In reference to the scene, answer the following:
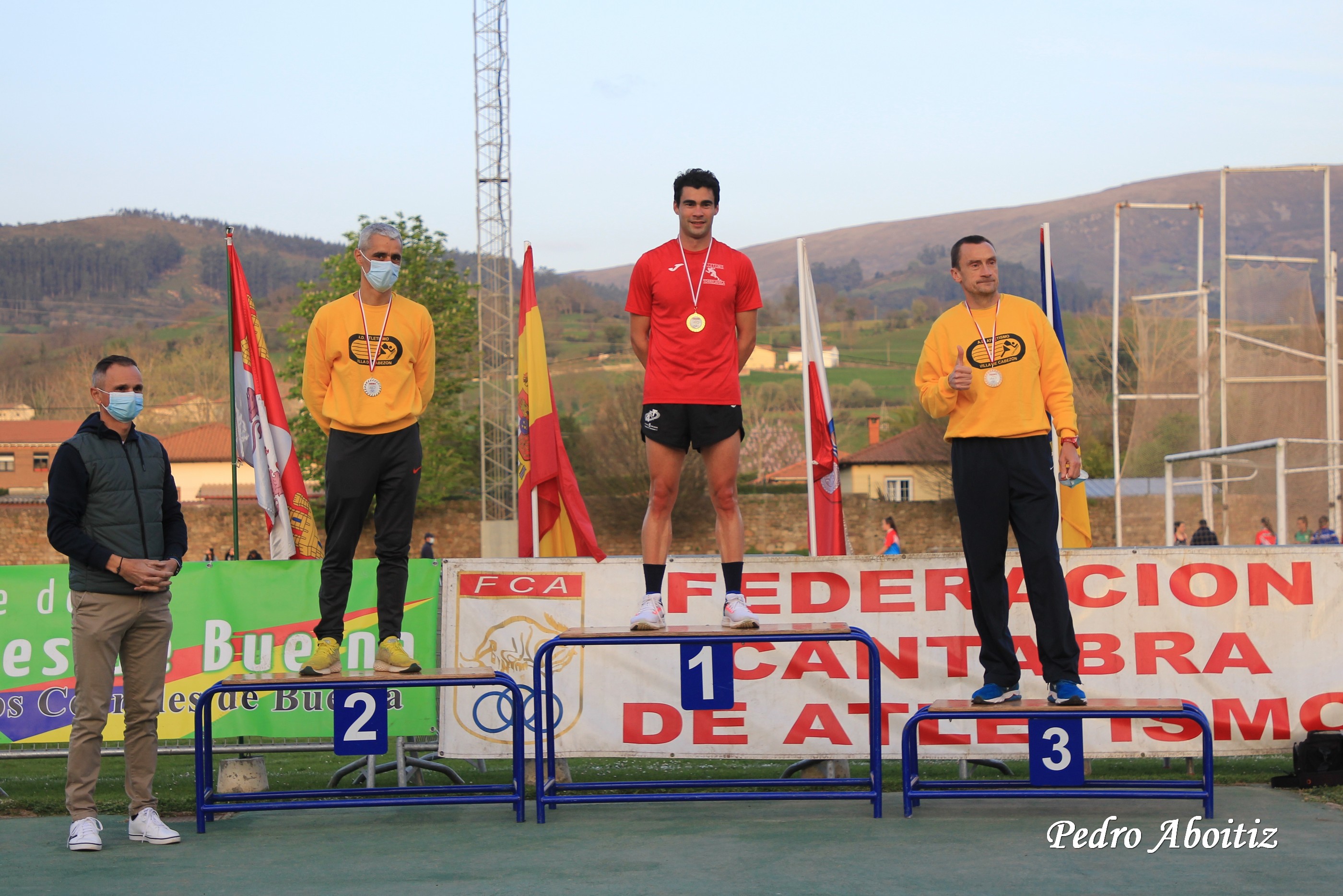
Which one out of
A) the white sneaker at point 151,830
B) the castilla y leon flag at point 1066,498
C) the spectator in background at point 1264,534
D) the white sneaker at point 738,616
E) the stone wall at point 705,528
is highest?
the castilla y leon flag at point 1066,498

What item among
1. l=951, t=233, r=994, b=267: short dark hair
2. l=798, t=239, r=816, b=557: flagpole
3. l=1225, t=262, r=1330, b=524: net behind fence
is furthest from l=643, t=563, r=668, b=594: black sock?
l=1225, t=262, r=1330, b=524: net behind fence

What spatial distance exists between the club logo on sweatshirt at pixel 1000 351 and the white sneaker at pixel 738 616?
1.49 m

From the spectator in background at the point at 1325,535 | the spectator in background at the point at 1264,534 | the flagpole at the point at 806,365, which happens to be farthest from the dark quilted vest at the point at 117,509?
the spectator in background at the point at 1264,534

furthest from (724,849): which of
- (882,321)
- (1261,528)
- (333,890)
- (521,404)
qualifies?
(882,321)

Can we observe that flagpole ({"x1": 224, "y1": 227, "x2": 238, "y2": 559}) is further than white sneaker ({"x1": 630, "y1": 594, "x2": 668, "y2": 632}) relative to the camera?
Yes

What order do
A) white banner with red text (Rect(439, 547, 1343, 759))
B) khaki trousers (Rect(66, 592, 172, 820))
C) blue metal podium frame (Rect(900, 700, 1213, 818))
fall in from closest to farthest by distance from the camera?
1. blue metal podium frame (Rect(900, 700, 1213, 818))
2. khaki trousers (Rect(66, 592, 172, 820))
3. white banner with red text (Rect(439, 547, 1343, 759))

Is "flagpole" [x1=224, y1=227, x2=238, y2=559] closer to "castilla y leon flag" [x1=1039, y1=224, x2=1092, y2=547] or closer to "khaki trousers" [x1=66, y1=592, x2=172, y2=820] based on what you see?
"khaki trousers" [x1=66, y1=592, x2=172, y2=820]

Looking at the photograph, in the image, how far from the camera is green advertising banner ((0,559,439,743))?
6941 millimetres

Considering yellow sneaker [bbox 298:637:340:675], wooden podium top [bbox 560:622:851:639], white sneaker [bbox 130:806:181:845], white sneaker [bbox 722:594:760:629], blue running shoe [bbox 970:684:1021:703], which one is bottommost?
white sneaker [bbox 130:806:181:845]

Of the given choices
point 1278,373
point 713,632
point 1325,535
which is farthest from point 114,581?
point 1278,373

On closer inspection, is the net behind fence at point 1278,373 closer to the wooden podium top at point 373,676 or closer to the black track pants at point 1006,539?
the black track pants at point 1006,539

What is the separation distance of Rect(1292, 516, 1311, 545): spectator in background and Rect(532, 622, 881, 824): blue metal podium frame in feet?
43.6

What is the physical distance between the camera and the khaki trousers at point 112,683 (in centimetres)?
486

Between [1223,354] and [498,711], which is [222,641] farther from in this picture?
[1223,354]
